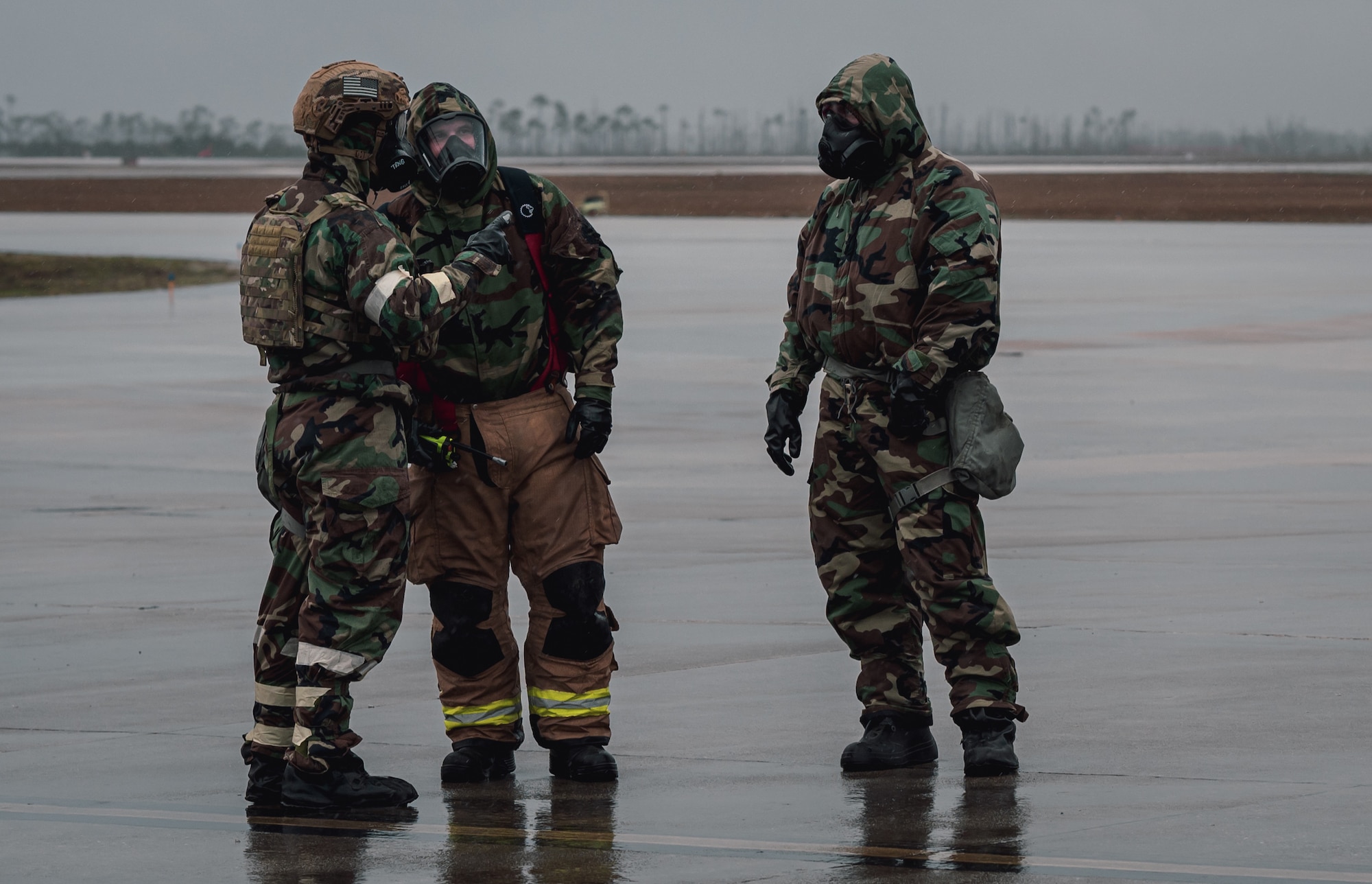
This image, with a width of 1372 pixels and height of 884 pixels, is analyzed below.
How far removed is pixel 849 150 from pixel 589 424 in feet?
3.67

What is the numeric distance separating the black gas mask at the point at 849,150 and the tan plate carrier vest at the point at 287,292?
56.2 inches

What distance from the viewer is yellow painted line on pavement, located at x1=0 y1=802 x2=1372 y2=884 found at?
485 centimetres

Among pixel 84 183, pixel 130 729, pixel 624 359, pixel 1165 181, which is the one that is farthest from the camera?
pixel 84 183

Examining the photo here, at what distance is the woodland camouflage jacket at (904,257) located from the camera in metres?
6.00

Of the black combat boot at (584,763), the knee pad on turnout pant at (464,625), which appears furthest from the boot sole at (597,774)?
the knee pad on turnout pant at (464,625)

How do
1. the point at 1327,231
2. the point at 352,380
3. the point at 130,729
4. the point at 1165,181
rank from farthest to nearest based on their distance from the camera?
the point at 1165,181, the point at 1327,231, the point at 130,729, the point at 352,380

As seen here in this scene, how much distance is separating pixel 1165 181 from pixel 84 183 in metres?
60.2

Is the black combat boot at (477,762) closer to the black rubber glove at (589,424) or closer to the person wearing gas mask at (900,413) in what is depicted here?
the black rubber glove at (589,424)

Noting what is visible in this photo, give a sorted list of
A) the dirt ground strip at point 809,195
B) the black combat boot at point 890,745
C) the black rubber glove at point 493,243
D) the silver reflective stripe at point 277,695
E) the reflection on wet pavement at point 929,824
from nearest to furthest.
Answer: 1. the reflection on wet pavement at point 929,824
2. the black rubber glove at point 493,243
3. the silver reflective stripe at point 277,695
4. the black combat boot at point 890,745
5. the dirt ground strip at point 809,195

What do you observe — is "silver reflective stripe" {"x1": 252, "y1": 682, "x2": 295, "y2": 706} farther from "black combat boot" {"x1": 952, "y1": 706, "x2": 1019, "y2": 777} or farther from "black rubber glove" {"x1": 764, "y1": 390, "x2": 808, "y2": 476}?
"black combat boot" {"x1": 952, "y1": 706, "x2": 1019, "y2": 777}

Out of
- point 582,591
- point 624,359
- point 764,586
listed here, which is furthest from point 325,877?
point 624,359

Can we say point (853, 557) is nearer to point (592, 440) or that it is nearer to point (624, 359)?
point (592, 440)

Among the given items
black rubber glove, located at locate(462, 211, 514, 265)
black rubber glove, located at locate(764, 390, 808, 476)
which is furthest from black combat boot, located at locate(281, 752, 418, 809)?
black rubber glove, located at locate(764, 390, 808, 476)

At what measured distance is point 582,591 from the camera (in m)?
6.14
